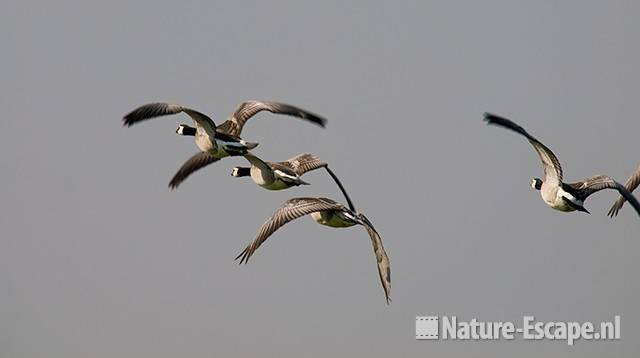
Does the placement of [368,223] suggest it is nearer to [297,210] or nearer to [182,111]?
[297,210]

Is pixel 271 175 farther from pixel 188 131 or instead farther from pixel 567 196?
pixel 567 196

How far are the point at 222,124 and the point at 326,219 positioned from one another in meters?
4.71

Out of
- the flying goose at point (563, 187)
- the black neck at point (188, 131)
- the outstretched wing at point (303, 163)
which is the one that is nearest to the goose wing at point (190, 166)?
the outstretched wing at point (303, 163)

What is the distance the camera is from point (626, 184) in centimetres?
5328

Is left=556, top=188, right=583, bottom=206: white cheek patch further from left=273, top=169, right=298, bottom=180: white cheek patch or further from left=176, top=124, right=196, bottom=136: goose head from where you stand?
left=176, top=124, right=196, bottom=136: goose head

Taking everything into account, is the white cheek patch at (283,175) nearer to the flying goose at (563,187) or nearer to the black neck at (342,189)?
the black neck at (342,189)

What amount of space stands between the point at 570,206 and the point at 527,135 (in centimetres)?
541

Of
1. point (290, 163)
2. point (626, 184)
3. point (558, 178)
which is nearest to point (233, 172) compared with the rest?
point (290, 163)

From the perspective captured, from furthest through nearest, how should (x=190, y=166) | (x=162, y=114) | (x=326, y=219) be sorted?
(x=190, y=166) < (x=326, y=219) < (x=162, y=114)

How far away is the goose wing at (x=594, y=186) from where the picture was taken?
4819cm

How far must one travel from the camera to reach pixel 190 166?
57.7m

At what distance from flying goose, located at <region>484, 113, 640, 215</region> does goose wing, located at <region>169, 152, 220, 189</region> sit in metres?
14.6

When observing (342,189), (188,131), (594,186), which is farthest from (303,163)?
(594,186)

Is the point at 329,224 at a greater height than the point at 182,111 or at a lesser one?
lesser
